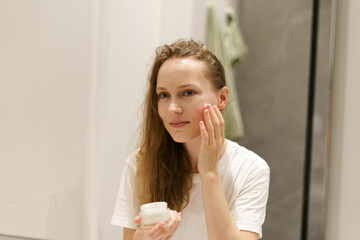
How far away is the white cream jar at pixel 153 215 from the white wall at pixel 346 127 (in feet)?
0.86

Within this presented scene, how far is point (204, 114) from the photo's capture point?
24.2 inches

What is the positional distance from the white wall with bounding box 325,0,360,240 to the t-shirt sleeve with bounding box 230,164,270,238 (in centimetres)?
15

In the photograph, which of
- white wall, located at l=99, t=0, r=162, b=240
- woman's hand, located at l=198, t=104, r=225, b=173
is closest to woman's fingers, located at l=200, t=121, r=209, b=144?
woman's hand, located at l=198, t=104, r=225, b=173

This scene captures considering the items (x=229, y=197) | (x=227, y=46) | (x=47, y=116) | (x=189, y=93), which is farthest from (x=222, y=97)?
(x=227, y=46)

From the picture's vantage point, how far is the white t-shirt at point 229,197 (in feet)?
2.19

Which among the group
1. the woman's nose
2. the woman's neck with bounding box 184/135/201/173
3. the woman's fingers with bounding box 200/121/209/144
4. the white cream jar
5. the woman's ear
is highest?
the woman's ear

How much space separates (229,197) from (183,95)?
23 cm

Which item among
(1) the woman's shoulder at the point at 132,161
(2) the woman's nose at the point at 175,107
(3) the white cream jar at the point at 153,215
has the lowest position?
(3) the white cream jar at the point at 153,215

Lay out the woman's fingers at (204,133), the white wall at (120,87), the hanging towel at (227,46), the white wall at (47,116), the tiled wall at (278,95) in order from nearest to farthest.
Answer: the white wall at (47,116), the woman's fingers at (204,133), the white wall at (120,87), the tiled wall at (278,95), the hanging towel at (227,46)

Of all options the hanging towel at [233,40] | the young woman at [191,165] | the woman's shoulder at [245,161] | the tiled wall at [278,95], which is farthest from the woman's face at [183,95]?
the hanging towel at [233,40]

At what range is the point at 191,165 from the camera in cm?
74

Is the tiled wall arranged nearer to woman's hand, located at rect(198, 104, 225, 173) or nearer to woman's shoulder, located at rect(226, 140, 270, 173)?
woman's shoulder, located at rect(226, 140, 270, 173)

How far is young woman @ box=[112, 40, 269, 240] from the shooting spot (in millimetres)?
612

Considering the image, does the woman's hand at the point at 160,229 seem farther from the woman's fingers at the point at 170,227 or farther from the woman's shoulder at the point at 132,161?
the woman's shoulder at the point at 132,161
